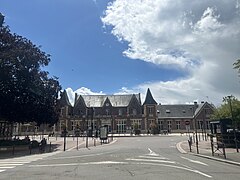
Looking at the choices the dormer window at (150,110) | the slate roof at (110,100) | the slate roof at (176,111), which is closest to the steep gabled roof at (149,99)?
the dormer window at (150,110)

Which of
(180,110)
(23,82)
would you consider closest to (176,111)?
(180,110)

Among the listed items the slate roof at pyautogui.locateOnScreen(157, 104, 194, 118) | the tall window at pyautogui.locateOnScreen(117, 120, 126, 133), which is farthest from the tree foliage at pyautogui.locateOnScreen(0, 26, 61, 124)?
the slate roof at pyautogui.locateOnScreen(157, 104, 194, 118)

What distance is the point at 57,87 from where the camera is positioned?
40969 mm

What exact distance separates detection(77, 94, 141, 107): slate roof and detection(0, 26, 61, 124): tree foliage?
2010 inches

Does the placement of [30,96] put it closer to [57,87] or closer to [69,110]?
[57,87]

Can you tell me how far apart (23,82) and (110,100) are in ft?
191

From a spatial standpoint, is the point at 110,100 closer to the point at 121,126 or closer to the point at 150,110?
the point at 121,126

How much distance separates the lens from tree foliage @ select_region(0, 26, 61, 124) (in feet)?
108

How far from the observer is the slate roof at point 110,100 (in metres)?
90.7

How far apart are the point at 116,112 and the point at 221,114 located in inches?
1785

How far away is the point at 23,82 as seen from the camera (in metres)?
34.7

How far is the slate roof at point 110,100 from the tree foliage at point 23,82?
51.0m

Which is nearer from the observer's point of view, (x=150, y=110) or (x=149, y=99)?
(x=150, y=110)

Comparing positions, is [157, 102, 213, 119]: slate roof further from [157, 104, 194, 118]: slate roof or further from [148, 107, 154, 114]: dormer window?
[148, 107, 154, 114]: dormer window
